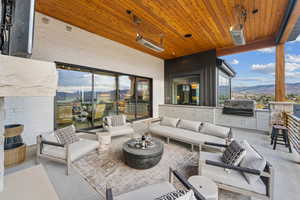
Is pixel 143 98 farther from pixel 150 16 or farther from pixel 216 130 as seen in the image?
pixel 216 130

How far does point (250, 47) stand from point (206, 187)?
5.53 metres

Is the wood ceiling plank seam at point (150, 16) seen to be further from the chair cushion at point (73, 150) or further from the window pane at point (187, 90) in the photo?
the chair cushion at point (73, 150)

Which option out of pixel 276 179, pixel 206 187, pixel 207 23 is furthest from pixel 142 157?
pixel 207 23

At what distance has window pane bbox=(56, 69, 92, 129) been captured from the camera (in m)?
3.69

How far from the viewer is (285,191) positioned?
1.80m

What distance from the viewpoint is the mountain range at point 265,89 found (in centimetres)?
393

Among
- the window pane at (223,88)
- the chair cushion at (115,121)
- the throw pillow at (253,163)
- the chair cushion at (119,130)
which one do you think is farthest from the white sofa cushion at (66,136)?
the window pane at (223,88)

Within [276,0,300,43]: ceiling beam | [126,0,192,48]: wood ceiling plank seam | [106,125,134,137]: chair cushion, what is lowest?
[106,125,134,137]: chair cushion

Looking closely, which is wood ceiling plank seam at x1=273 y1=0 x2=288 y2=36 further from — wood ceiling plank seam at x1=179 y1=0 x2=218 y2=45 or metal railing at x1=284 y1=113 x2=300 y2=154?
metal railing at x1=284 y1=113 x2=300 y2=154

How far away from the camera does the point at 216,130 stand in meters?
3.12

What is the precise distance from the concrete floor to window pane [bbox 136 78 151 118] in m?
4.18

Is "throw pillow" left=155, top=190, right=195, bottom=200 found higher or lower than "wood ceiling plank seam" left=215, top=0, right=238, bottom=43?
lower

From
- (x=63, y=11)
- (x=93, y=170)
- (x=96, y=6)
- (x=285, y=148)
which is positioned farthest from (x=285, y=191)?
(x=63, y=11)

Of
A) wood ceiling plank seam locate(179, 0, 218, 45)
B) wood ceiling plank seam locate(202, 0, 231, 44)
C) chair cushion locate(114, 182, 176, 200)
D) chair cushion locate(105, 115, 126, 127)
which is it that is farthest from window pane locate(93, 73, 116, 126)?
wood ceiling plank seam locate(202, 0, 231, 44)
